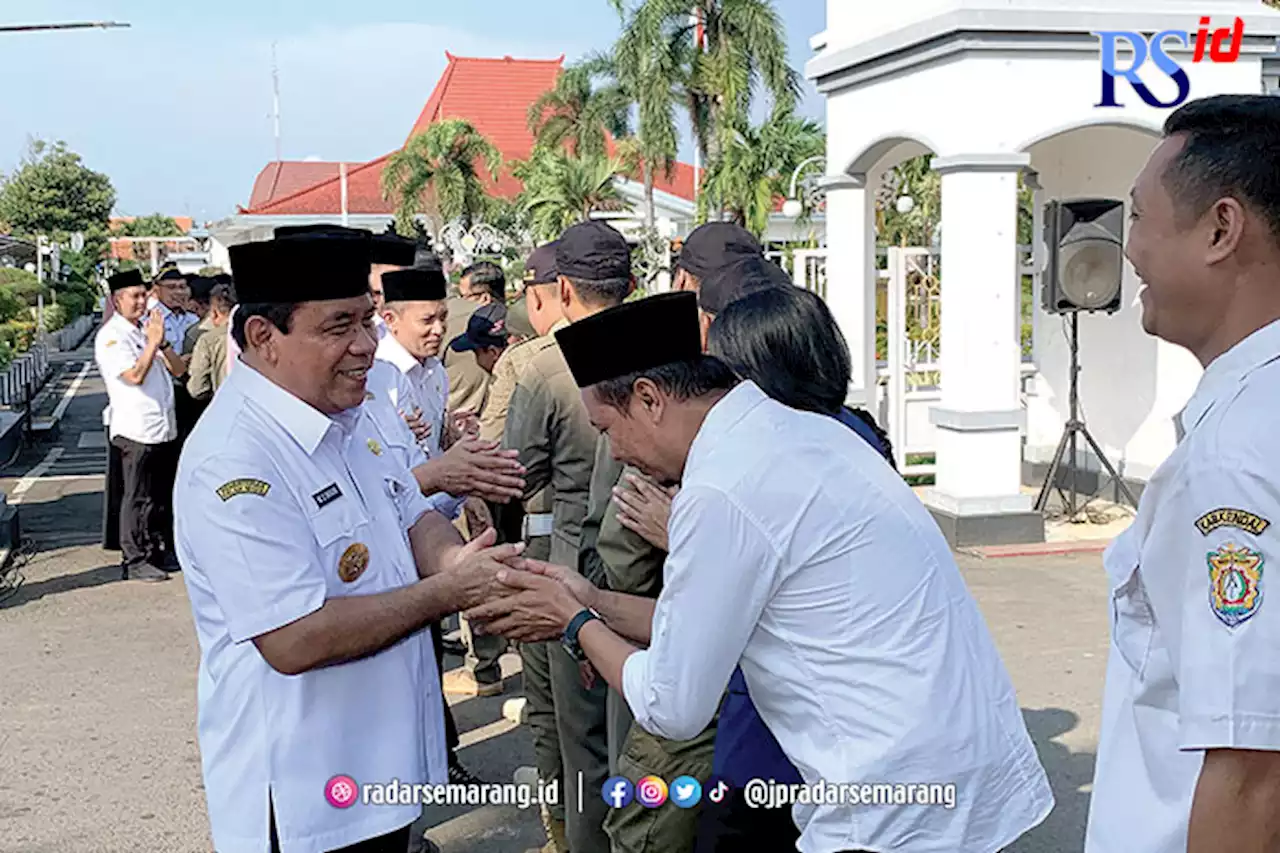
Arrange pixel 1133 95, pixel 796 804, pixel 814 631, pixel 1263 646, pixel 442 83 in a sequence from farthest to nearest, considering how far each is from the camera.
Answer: pixel 442 83, pixel 1133 95, pixel 796 804, pixel 814 631, pixel 1263 646

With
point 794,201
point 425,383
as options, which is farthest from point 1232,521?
point 794,201

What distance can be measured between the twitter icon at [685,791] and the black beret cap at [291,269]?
3.94ft

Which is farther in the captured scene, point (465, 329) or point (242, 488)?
point (465, 329)

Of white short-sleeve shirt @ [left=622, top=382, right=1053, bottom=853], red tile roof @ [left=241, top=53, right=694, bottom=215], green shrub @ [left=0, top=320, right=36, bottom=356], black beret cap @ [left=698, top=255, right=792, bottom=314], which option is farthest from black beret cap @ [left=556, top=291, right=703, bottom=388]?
red tile roof @ [left=241, top=53, right=694, bottom=215]

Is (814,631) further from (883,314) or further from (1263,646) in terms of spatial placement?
(883,314)

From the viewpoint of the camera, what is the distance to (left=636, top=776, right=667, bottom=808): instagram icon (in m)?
2.74

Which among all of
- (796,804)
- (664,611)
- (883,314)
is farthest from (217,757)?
(883,314)

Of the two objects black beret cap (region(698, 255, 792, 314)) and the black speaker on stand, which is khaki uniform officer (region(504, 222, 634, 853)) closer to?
black beret cap (region(698, 255, 792, 314))

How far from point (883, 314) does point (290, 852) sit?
1129 centimetres

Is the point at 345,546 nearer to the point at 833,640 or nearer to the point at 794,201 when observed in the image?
the point at 833,640

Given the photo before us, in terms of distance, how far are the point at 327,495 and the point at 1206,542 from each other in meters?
1.56

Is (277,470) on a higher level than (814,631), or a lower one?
higher

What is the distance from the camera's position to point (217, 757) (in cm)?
239

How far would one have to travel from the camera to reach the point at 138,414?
8.19 meters
